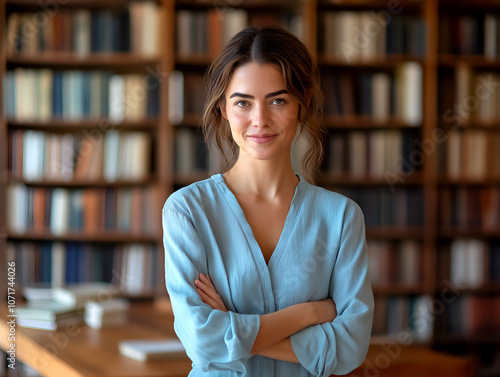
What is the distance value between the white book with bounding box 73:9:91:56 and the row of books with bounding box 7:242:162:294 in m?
1.18

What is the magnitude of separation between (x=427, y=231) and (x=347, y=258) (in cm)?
276

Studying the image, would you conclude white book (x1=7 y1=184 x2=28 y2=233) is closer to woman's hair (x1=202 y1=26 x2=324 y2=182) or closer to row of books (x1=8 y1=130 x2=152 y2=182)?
row of books (x1=8 y1=130 x2=152 y2=182)

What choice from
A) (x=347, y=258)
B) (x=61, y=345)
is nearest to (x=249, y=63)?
(x=347, y=258)

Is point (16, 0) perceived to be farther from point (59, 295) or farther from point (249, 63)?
point (249, 63)

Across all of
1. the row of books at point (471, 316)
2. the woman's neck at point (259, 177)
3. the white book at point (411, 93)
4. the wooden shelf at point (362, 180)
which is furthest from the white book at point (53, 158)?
the woman's neck at point (259, 177)

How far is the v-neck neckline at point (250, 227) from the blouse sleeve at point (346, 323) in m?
0.10

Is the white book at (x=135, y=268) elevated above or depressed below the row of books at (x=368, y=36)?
below

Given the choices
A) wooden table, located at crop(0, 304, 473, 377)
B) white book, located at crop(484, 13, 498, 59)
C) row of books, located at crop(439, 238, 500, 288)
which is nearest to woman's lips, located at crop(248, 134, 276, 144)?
wooden table, located at crop(0, 304, 473, 377)

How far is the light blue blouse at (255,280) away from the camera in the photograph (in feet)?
3.58

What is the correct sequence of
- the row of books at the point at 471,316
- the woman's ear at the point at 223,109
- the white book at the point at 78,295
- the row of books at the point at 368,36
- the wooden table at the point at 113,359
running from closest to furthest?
the woman's ear at the point at 223,109
the wooden table at the point at 113,359
the white book at the point at 78,295
the row of books at the point at 368,36
the row of books at the point at 471,316

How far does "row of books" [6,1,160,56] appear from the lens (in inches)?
143

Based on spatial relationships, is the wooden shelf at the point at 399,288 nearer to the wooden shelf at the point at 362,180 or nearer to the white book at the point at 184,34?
the wooden shelf at the point at 362,180

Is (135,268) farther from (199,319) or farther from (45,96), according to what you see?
(199,319)

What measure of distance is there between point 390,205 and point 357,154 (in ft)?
1.25
